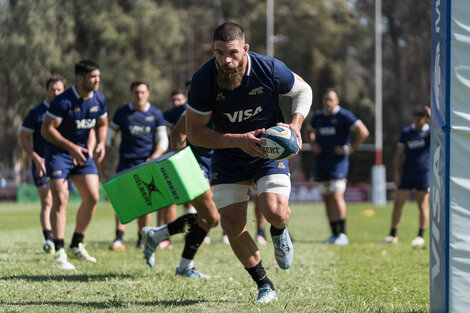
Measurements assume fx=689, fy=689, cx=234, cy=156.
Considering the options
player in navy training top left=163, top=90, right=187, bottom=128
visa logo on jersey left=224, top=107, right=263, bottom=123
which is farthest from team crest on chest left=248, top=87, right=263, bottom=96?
player in navy training top left=163, top=90, right=187, bottom=128

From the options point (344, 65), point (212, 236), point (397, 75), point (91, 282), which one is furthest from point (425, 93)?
point (91, 282)

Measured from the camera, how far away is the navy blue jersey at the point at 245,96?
5.27 metres

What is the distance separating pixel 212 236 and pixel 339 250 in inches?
137

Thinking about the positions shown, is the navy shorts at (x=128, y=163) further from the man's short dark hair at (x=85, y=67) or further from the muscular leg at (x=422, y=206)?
the muscular leg at (x=422, y=206)

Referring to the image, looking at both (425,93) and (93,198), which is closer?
(93,198)

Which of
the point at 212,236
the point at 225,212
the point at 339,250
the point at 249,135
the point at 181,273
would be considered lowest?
the point at 212,236

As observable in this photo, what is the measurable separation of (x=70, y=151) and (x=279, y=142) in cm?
353

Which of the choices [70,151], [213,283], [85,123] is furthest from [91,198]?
[213,283]

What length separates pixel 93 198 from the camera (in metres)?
8.05

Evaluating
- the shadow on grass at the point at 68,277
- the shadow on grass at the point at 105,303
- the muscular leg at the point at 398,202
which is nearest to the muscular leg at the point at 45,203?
the shadow on grass at the point at 68,277

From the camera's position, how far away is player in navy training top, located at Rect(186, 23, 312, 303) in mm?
5156

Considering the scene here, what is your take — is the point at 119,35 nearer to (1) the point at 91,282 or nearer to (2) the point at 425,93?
(2) the point at 425,93

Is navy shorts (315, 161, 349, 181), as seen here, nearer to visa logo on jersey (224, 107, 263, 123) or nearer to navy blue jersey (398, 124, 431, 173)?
navy blue jersey (398, 124, 431, 173)

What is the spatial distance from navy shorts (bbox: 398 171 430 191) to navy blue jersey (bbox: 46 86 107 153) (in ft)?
20.1
